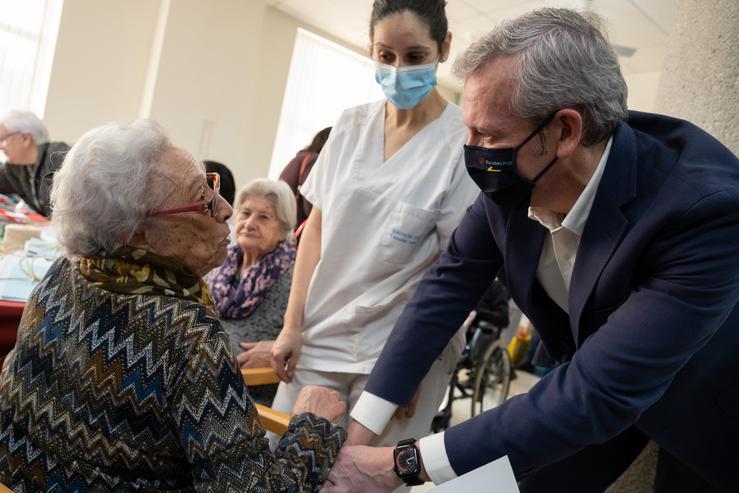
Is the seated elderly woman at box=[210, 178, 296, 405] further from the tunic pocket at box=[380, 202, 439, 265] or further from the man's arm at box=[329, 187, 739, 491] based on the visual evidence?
the man's arm at box=[329, 187, 739, 491]

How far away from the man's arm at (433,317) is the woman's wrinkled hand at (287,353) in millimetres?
324

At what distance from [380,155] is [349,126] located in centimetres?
15

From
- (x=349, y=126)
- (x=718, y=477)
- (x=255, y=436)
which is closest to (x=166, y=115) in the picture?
(x=349, y=126)

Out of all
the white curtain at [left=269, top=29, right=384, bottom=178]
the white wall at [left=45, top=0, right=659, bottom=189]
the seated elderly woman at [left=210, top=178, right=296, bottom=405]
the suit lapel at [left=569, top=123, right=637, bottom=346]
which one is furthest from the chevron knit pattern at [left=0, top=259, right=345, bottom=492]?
the white curtain at [left=269, top=29, right=384, bottom=178]

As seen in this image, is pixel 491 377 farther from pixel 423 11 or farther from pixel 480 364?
pixel 423 11

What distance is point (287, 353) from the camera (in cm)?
156

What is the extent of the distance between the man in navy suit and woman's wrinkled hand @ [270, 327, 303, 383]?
469 mm

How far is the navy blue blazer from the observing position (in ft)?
2.90

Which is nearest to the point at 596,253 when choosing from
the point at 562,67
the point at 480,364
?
the point at 562,67

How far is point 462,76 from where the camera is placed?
106 cm

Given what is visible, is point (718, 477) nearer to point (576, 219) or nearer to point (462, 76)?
point (576, 219)

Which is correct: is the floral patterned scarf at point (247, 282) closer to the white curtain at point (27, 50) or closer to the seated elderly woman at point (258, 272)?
the seated elderly woman at point (258, 272)

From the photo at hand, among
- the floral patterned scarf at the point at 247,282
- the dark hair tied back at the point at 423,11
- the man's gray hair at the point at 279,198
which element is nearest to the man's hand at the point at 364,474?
the dark hair tied back at the point at 423,11

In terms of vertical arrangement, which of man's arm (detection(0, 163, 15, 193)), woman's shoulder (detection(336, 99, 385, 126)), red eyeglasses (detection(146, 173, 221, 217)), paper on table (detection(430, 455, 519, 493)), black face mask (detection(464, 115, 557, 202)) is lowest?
paper on table (detection(430, 455, 519, 493))
